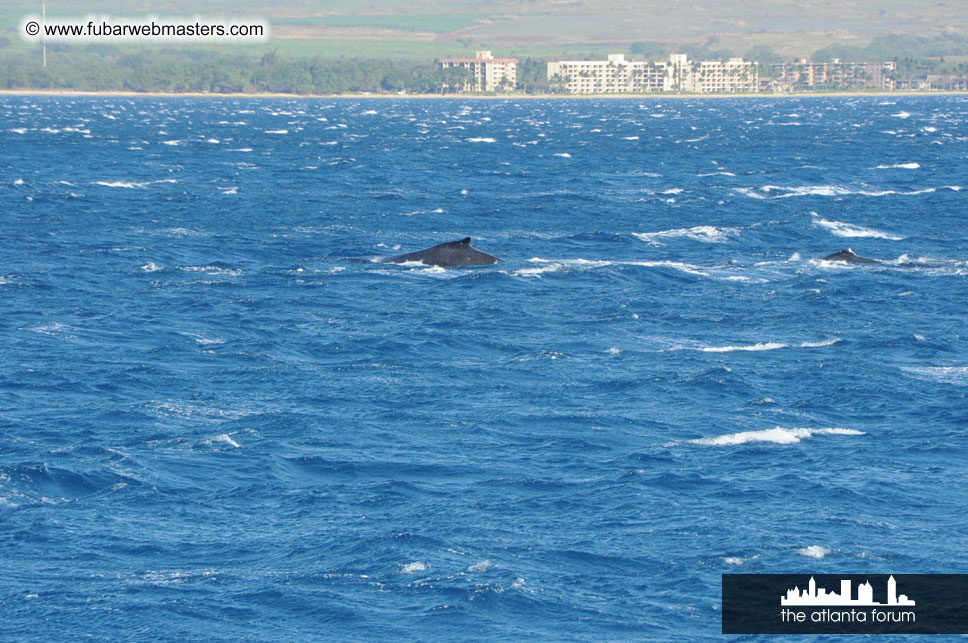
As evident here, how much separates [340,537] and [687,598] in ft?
21.8

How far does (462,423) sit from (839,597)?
12.2 m

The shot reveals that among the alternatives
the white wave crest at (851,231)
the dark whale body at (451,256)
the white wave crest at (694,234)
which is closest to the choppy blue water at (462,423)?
the white wave crest at (694,234)

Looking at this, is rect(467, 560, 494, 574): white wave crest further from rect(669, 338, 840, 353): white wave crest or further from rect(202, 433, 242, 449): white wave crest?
rect(669, 338, 840, 353): white wave crest

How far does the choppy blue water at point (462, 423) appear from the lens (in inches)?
921

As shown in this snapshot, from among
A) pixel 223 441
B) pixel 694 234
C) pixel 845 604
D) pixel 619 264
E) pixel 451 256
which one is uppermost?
pixel 451 256

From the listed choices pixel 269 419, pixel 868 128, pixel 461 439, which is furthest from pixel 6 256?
pixel 868 128

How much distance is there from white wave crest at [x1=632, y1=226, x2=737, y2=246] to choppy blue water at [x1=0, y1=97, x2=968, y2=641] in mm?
412

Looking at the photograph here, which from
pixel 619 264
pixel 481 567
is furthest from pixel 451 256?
pixel 481 567

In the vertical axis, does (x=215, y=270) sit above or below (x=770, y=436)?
above

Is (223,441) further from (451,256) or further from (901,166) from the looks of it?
(901,166)

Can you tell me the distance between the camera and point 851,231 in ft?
233

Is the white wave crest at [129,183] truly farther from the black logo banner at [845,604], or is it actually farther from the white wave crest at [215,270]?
the black logo banner at [845,604]

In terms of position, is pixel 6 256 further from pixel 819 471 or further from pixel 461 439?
pixel 819 471

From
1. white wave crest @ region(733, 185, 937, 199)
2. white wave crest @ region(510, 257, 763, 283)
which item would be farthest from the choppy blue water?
white wave crest @ region(733, 185, 937, 199)
